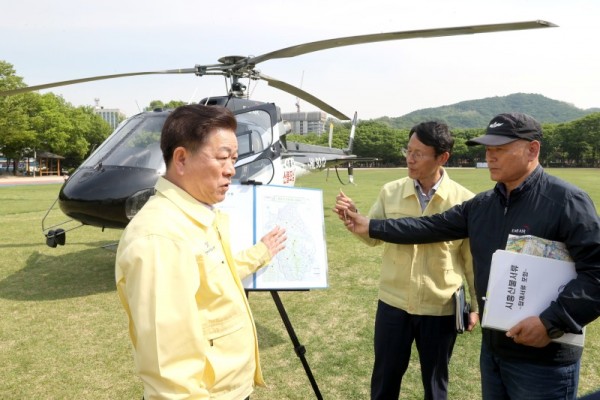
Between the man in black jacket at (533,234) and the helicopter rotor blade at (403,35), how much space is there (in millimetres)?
2834

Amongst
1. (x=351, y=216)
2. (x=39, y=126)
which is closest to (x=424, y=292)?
(x=351, y=216)

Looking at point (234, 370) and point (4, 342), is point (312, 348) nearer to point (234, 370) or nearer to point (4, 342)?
point (234, 370)

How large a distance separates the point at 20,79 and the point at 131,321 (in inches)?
1988

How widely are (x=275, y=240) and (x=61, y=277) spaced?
5.72m

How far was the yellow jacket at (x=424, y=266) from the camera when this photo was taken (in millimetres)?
2705

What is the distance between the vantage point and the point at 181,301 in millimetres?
1424

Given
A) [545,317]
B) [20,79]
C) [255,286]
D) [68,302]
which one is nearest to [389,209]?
[255,286]

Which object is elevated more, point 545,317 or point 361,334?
point 545,317

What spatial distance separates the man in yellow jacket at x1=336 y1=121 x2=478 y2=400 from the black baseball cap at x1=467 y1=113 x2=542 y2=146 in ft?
1.90

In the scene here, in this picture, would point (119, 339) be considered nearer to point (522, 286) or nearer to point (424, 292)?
point (424, 292)

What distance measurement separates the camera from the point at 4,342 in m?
4.62

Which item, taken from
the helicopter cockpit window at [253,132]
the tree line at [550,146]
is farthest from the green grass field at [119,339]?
the tree line at [550,146]

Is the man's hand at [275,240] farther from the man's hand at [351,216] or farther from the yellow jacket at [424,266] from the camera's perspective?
the yellow jacket at [424,266]

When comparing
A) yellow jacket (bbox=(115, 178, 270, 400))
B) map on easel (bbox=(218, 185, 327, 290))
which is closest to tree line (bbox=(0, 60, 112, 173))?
map on easel (bbox=(218, 185, 327, 290))
